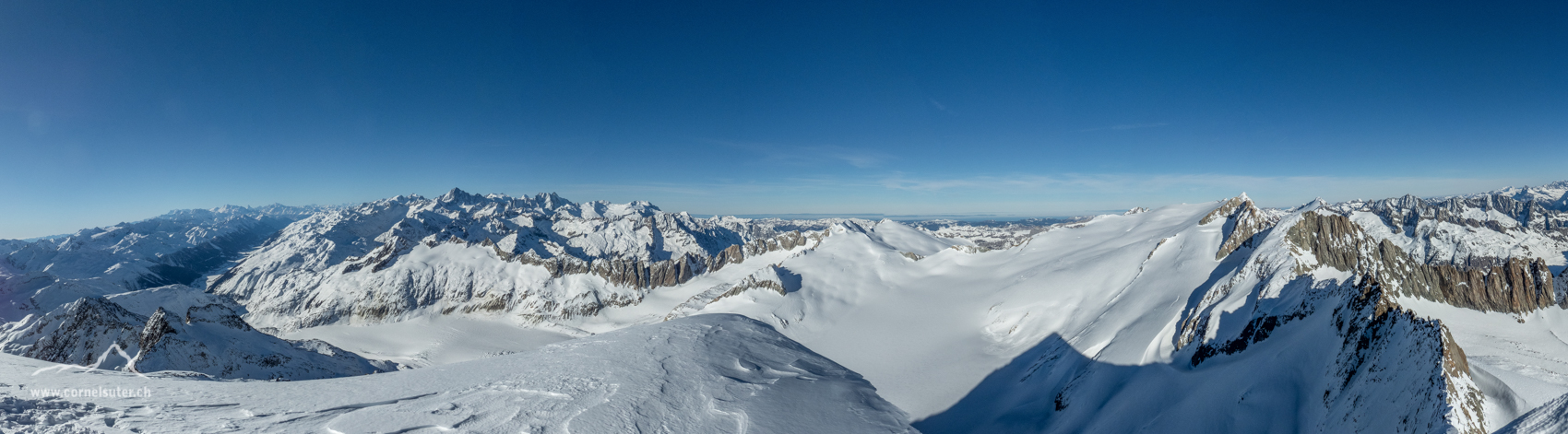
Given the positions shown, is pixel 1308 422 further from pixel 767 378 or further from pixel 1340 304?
pixel 767 378

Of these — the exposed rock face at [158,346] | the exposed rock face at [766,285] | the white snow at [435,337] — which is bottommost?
the white snow at [435,337]

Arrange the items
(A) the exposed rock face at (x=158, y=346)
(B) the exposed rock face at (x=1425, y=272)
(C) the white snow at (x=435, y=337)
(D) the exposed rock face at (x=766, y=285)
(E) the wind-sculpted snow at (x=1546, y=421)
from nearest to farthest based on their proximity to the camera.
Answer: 1. (E) the wind-sculpted snow at (x=1546, y=421)
2. (B) the exposed rock face at (x=1425, y=272)
3. (A) the exposed rock face at (x=158, y=346)
4. (D) the exposed rock face at (x=766, y=285)
5. (C) the white snow at (x=435, y=337)

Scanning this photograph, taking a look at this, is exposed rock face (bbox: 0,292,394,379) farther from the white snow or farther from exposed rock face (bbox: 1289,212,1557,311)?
exposed rock face (bbox: 1289,212,1557,311)

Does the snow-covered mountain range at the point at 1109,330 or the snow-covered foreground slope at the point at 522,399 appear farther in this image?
the snow-covered mountain range at the point at 1109,330

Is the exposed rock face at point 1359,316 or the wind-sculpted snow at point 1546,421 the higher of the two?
the wind-sculpted snow at point 1546,421

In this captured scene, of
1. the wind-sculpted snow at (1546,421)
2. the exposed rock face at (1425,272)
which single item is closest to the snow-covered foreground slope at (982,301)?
the exposed rock face at (1425,272)

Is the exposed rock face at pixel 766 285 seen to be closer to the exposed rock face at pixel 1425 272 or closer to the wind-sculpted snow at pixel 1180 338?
the wind-sculpted snow at pixel 1180 338

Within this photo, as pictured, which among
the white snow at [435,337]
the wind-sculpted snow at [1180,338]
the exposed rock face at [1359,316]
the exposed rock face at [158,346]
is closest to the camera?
the exposed rock face at [1359,316]

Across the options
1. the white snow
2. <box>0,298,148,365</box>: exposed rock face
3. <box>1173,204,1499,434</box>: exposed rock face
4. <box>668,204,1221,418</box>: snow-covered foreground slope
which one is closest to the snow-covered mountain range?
<box>1173,204,1499,434</box>: exposed rock face

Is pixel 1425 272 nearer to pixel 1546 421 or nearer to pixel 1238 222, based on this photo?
pixel 1238 222
